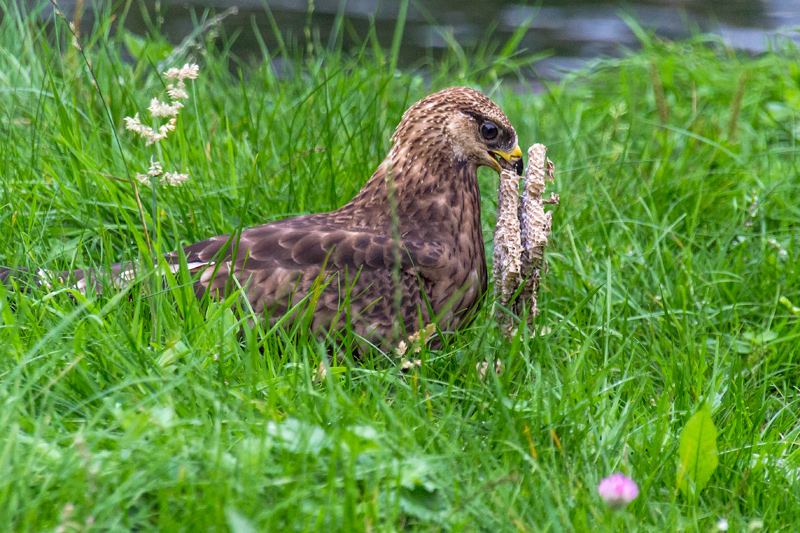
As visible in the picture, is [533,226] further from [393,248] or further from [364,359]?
[364,359]

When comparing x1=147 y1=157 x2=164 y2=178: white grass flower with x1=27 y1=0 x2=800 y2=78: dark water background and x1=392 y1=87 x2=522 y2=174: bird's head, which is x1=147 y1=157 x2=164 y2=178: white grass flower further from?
x1=27 y1=0 x2=800 y2=78: dark water background

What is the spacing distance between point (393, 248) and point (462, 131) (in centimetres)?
59

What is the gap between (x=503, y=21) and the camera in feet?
28.5

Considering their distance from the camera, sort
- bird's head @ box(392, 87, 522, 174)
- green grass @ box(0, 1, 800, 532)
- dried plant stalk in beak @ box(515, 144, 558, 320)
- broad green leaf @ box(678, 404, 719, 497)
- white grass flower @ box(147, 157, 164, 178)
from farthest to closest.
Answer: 1. bird's head @ box(392, 87, 522, 174)
2. dried plant stalk in beak @ box(515, 144, 558, 320)
3. white grass flower @ box(147, 157, 164, 178)
4. broad green leaf @ box(678, 404, 719, 497)
5. green grass @ box(0, 1, 800, 532)

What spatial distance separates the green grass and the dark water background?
252 cm

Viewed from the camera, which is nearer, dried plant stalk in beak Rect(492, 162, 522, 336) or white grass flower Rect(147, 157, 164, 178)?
white grass flower Rect(147, 157, 164, 178)

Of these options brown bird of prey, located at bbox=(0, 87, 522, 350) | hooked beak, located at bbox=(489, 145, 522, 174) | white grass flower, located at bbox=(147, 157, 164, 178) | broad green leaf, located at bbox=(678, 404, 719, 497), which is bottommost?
broad green leaf, located at bbox=(678, 404, 719, 497)

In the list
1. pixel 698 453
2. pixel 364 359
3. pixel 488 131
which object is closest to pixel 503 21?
pixel 488 131

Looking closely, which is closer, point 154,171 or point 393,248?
point 154,171

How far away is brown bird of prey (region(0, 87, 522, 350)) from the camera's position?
2986 mm

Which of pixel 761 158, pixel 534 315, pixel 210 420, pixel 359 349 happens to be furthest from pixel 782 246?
pixel 210 420

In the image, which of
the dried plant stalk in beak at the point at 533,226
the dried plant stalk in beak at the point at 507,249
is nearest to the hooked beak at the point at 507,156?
the dried plant stalk in beak at the point at 507,249

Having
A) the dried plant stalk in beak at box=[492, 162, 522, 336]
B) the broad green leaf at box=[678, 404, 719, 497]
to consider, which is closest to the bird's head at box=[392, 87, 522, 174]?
the dried plant stalk in beak at box=[492, 162, 522, 336]

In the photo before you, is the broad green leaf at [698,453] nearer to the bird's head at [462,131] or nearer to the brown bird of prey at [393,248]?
the brown bird of prey at [393,248]
